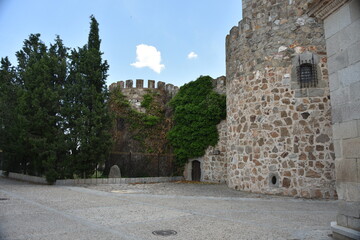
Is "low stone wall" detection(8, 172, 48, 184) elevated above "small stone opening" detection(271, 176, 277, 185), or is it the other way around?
"small stone opening" detection(271, 176, 277, 185)

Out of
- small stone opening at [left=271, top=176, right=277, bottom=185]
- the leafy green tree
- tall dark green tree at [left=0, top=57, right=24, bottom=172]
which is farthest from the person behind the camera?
the leafy green tree

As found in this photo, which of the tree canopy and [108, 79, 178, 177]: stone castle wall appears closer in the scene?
the tree canopy

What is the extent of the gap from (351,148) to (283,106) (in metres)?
5.61

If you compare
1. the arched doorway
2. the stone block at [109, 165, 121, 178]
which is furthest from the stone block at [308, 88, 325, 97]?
the stone block at [109, 165, 121, 178]

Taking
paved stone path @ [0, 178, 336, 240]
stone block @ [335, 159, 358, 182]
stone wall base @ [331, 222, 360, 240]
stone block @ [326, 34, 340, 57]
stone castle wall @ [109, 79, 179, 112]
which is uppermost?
stone castle wall @ [109, 79, 179, 112]

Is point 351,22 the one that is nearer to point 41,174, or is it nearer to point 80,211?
point 80,211

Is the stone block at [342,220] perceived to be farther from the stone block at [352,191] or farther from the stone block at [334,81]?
the stone block at [334,81]

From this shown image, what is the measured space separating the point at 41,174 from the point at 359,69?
1342 cm

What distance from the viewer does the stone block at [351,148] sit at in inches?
140

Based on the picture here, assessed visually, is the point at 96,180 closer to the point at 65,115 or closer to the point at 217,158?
the point at 65,115

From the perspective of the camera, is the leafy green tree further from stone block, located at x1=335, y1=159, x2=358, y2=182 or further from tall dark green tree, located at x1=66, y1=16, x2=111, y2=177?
stone block, located at x1=335, y1=159, x2=358, y2=182

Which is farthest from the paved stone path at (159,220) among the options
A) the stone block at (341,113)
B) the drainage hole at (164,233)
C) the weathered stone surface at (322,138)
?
the weathered stone surface at (322,138)

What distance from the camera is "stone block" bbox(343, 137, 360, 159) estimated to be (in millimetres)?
3547

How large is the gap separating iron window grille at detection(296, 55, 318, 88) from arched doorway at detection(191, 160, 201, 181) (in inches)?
291
